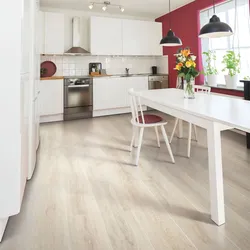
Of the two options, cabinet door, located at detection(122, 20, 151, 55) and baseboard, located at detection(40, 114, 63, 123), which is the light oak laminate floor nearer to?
baseboard, located at detection(40, 114, 63, 123)

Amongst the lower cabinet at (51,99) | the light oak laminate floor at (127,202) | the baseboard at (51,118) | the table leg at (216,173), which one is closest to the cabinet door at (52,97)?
the lower cabinet at (51,99)

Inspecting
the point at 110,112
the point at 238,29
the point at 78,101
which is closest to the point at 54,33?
the point at 78,101

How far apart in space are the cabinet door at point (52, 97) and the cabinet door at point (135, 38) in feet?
6.23

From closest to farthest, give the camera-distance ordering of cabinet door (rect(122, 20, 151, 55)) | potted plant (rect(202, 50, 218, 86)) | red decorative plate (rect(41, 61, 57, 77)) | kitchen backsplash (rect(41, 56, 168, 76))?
1. potted plant (rect(202, 50, 218, 86))
2. red decorative plate (rect(41, 61, 57, 77))
3. kitchen backsplash (rect(41, 56, 168, 76))
4. cabinet door (rect(122, 20, 151, 55))

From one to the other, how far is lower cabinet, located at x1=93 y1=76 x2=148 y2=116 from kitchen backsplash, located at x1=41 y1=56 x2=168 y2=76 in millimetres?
637

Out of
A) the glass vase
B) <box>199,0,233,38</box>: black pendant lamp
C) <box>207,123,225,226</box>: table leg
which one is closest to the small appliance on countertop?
the glass vase

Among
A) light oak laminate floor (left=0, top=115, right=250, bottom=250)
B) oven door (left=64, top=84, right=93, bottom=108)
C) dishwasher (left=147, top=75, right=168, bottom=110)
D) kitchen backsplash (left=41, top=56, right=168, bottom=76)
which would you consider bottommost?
light oak laminate floor (left=0, top=115, right=250, bottom=250)

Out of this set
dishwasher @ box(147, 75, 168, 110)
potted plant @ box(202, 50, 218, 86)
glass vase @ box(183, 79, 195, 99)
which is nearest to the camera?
glass vase @ box(183, 79, 195, 99)

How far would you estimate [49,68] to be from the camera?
16.9 feet

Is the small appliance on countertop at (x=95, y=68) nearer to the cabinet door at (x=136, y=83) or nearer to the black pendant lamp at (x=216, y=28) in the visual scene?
the cabinet door at (x=136, y=83)

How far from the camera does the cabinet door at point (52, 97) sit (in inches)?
183

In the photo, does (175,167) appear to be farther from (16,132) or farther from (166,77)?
(166,77)

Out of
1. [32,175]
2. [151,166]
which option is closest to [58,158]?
[32,175]

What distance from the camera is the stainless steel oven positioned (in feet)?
16.0
